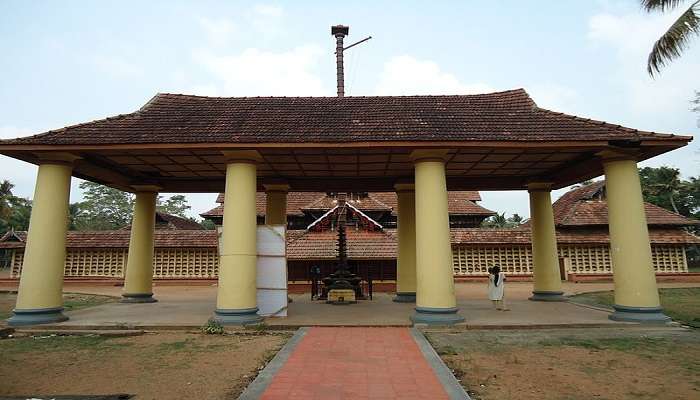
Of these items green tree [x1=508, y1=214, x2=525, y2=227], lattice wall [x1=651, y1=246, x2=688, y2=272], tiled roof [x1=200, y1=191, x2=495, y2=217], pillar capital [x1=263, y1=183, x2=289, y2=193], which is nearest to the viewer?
pillar capital [x1=263, y1=183, x2=289, y2=193]

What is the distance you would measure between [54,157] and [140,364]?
6103 millimetres

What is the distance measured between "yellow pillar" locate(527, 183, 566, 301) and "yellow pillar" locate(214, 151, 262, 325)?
8.97m

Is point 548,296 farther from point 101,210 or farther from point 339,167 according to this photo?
point 101,210

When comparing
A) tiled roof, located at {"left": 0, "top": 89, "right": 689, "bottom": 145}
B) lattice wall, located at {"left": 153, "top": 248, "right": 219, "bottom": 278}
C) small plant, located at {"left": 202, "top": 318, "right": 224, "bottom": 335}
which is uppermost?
tiled roof, located at {"left": 0, "top": 89, "right": 689, "bottom": 145}

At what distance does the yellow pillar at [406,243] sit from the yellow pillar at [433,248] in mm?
4129

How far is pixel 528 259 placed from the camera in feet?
76.6

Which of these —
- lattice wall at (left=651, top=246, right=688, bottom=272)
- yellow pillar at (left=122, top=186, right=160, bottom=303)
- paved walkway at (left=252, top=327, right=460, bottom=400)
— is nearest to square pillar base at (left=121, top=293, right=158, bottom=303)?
yellow pillar at (left=122, top=186, right=160, bottom=303)

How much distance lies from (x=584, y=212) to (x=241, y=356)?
23.3 m

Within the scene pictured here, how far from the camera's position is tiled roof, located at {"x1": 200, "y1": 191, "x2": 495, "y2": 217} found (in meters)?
21.4

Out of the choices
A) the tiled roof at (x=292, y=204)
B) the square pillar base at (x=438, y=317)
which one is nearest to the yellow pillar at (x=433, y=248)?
the square pillar base at (x=438, y=317)

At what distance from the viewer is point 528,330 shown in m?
8.83

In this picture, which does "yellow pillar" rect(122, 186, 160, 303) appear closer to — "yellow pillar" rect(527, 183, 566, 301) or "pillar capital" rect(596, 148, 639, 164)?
"yellow pillar" rect(527, 183, 566, 301)

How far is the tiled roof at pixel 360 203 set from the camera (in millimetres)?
21375

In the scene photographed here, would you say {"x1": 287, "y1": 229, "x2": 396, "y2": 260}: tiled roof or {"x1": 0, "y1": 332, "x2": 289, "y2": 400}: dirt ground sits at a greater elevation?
{"x1": 287, "y1": 229, "x2": 396, "y2": 260}: tiled roof
